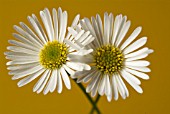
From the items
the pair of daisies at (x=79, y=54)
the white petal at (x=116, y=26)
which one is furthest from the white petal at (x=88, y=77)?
the white petal at (x=116, y=26)

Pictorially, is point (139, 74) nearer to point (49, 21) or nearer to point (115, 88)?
point (115, 88)

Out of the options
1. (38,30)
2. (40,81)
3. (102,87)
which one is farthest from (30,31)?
(102,87)

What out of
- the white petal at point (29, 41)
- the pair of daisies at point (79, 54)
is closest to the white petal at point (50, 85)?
the pair of daisies at point (79, 54)

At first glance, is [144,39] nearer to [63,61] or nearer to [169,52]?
[63,61]

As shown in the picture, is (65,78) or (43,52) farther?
(43,52)

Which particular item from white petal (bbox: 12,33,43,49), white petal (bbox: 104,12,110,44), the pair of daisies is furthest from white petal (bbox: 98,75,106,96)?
white petal (bbox: 12,33,43,49)

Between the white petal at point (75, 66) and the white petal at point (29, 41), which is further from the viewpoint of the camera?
the white petal at point (29, 41)

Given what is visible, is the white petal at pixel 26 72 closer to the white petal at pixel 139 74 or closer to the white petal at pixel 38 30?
the white petal at pixel 38 30

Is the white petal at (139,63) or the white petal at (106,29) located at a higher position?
the white petal at (106,29)

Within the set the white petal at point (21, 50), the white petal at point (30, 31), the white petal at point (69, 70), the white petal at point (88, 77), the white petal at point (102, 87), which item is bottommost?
the white petal at point (102, 87)
